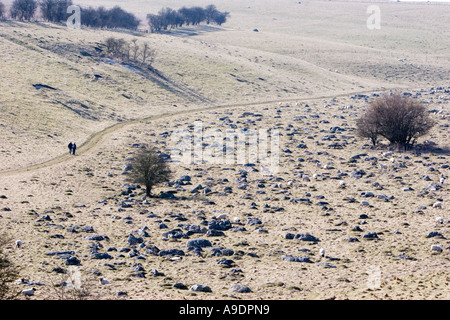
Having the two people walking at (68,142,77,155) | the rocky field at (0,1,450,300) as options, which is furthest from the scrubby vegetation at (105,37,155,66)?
the two people walking at (68,142,77,155)

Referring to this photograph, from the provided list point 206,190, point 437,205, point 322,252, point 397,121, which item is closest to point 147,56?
point 397,121

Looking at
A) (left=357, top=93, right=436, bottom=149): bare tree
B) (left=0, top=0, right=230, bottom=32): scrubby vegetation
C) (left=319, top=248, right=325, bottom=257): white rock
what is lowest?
(left=319, top=248, right=325, bottom=257): white rock

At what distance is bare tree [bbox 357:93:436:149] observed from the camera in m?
41.8

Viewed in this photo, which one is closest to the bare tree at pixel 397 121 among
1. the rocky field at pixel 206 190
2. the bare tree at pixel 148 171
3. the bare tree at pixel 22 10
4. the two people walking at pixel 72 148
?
the rocky field at pixel 206 190

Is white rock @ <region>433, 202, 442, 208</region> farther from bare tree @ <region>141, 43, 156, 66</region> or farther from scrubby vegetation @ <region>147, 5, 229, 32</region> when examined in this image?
scrubby vegetation @ <region>147, 5, 229, 32</region>

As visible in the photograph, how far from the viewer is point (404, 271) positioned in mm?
19094

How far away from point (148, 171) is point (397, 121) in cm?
2048

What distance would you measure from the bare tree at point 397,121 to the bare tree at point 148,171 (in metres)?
18.6

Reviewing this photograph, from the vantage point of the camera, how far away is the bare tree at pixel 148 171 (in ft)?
102

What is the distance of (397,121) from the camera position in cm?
4184

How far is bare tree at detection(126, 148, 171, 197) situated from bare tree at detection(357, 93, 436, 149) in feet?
61.1

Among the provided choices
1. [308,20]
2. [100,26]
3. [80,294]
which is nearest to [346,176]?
[80,294]

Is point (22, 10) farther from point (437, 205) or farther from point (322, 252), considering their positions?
point (322, 252)

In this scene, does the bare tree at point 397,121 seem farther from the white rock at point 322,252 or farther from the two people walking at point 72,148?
the white rock at point 322,252
